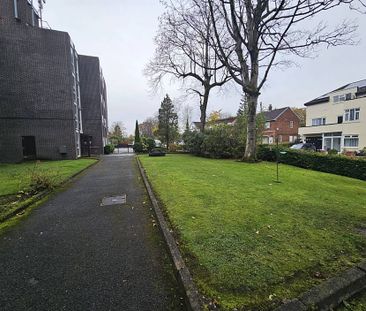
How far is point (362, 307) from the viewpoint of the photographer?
244 centimetres

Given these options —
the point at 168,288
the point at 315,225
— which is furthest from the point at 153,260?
the point at 315,225

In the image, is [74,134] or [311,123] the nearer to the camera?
[74,134]

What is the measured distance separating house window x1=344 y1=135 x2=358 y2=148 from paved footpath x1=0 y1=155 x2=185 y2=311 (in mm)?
32787

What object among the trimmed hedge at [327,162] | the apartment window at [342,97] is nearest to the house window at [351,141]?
the apartment window at [342,97]

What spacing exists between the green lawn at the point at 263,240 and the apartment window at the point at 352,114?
94.6ft

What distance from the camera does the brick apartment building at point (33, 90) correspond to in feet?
64.3

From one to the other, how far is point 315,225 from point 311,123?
39.3 metres

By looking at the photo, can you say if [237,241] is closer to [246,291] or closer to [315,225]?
[246,291]

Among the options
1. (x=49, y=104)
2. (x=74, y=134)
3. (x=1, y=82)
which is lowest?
(x=74, y=134)

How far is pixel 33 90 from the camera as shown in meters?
20.3

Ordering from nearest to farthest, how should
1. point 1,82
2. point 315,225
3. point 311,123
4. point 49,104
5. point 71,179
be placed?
point 315,225, point 71,179, point 1,82, point 49,104, point 311,123

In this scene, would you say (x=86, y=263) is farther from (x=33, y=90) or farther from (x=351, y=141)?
(x=351, y=141)

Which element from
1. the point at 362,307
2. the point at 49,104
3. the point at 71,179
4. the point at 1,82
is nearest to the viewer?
the point at 362,307

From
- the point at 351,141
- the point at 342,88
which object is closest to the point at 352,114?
the point at 351,141
